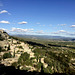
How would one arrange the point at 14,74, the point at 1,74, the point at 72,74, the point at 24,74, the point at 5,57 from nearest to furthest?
the point at 1,74 < the point at 14,74 < the point at 24,74 < the point at 5,57 < the point at 72,74

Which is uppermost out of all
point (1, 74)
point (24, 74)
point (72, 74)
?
point (1, 74)

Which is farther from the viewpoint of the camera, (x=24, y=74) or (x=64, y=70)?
(x=64, y=70)

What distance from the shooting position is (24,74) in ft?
162

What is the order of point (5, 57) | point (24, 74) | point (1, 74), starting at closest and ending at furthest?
point (1, 74), point (24, 74), point (5, 57)

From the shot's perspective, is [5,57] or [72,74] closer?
[5,57]

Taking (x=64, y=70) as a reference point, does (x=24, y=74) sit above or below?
above

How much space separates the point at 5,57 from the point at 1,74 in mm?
32006

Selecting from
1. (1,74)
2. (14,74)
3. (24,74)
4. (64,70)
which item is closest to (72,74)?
(64,70)

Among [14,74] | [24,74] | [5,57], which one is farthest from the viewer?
[5,57]

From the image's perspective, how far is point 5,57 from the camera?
72.8 metres

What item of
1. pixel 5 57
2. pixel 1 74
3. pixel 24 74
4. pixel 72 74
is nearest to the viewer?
pixel 1 74

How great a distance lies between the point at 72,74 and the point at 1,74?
224 ft

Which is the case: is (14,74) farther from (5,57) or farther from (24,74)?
(5,57)

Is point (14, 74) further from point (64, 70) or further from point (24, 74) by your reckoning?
point (64, 70)
